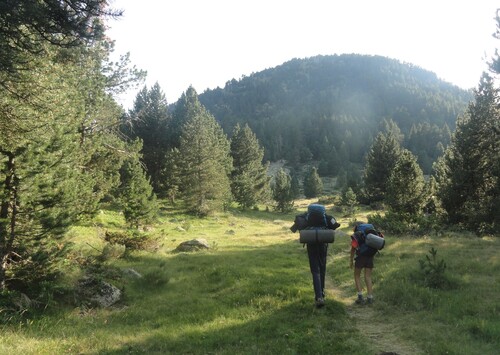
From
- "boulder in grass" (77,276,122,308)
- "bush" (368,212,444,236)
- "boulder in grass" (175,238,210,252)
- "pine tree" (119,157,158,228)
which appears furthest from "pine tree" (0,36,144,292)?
"bush" (368,212,444,236)

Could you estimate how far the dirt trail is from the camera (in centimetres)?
665

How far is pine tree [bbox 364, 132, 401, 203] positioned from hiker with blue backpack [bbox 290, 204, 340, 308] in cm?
4688

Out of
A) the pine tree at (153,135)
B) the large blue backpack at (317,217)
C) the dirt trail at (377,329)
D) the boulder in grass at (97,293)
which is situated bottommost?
the dirt trail at (377,329)

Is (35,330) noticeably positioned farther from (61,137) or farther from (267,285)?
(267,285)

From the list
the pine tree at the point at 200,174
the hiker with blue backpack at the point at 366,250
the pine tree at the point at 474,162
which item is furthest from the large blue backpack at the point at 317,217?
the pine tree at the point at 200,174

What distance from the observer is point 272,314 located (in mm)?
8859

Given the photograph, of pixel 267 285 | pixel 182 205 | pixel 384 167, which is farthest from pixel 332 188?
pixel 267 285

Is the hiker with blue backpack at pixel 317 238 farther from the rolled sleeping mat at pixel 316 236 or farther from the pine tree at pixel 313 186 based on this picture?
the pine tree at pixel 313 186

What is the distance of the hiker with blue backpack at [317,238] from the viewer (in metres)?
8.95

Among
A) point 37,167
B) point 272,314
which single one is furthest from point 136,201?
point 272,314

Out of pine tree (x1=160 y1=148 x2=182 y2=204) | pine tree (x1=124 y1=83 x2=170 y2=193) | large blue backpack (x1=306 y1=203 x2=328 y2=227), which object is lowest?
large blue backpack (x1=306 y1=203 x2=328 y2=227)

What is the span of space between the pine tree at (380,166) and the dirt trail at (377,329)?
46.0 meters

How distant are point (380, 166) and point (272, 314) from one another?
48.9m

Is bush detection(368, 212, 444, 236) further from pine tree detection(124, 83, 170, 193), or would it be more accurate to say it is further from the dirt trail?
pine tree detection(124, 83, 170, 193)
